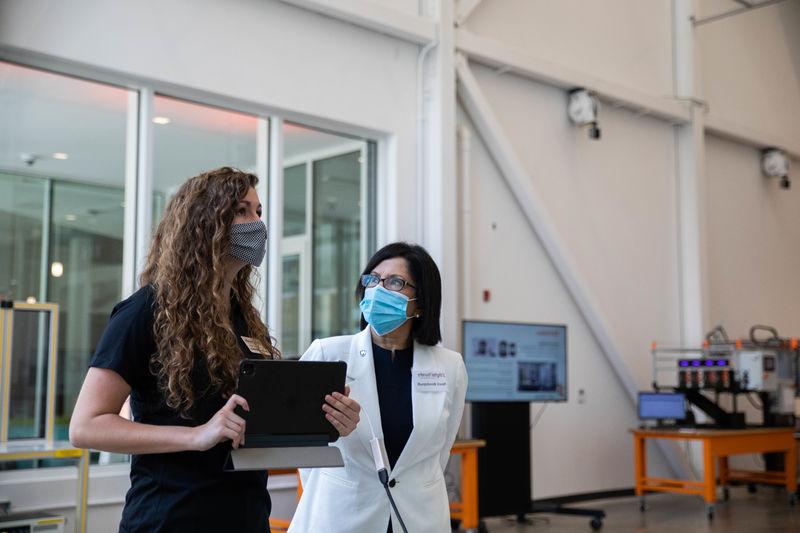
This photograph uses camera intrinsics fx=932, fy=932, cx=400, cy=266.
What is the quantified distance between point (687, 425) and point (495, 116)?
2.98 meters

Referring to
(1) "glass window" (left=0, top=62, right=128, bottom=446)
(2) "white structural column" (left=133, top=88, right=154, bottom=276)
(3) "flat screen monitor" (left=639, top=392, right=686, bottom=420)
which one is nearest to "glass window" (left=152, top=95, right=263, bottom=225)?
(2) "white structural column" (left=133, top=88, right=154, bottom=276)

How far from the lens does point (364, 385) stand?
234cm

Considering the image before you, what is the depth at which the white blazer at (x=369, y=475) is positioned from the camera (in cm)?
224

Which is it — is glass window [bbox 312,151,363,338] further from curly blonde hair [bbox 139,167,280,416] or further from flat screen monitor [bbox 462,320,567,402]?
curly blonde hair [bbox 139,167,280,416]

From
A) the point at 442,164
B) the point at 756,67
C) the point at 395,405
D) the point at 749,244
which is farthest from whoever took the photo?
the point at 756,67

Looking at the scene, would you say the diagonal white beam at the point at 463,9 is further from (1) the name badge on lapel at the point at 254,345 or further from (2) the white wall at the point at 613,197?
(1) the name badge on lapel at the point at 254,345

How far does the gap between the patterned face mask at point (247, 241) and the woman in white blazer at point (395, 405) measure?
0.54m

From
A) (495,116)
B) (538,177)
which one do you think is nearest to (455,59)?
(495,116)

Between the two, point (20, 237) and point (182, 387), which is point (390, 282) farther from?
point (20, 237)

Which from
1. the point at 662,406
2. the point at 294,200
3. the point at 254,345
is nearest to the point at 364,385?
the point at 254,345

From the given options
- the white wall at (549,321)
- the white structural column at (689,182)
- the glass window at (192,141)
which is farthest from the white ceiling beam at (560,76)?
the glass window at (192,141)

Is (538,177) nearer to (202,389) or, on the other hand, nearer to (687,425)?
(687,425)

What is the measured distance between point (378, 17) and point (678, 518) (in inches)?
173

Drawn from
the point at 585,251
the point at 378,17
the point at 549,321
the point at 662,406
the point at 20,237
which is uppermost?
the point at 378,17
